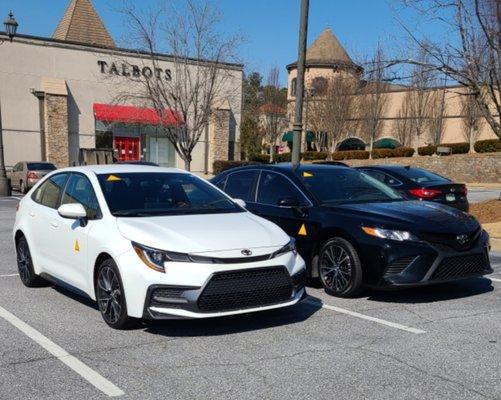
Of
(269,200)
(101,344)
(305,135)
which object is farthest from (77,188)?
(305,135)

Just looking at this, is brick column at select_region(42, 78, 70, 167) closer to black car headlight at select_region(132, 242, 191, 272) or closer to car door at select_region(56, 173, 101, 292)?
car door at select_region(56, 173, 101, 292)

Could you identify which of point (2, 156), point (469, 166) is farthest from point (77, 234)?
point (469, 166)

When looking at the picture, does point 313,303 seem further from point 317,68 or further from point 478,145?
point 317,68

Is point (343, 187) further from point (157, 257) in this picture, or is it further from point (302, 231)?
point (157, 257)

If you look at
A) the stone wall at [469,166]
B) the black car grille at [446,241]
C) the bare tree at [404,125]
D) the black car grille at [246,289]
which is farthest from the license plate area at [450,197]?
the bare tree at [404,125]

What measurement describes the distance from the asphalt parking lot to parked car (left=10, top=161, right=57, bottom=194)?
1760cm

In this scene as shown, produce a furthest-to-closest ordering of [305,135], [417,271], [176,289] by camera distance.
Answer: [305,135], [417,271], [176,289]

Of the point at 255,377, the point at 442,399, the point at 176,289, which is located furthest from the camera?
the point at 176,289

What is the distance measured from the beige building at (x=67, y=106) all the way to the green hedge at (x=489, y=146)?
49.3 ft

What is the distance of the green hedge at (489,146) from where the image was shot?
113ft

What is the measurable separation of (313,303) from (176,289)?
6.74ft

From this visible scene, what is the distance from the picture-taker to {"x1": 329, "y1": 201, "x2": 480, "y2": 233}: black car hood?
6.18 meters

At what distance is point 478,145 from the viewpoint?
116 feet

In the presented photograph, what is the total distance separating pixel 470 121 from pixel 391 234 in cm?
3768
